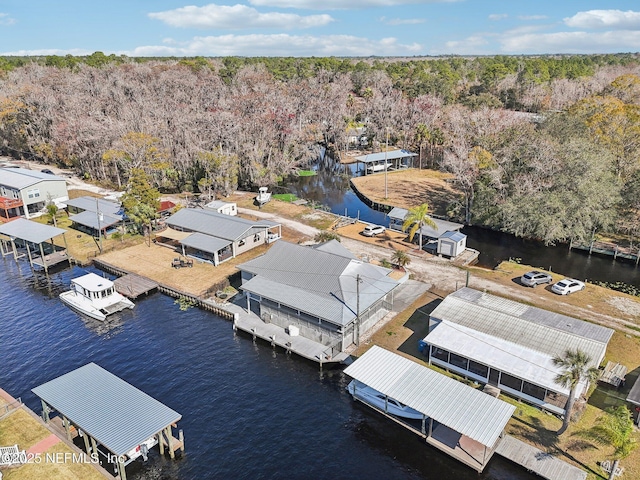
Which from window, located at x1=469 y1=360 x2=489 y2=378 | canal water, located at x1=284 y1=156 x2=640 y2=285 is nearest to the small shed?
canal water, located at x1=284 y1=156 x2=640 y2=285

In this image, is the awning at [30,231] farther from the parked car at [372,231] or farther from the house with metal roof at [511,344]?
the house with metal roof at [511,344]

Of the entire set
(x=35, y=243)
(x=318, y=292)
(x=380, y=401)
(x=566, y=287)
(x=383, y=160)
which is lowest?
(x=380, y=401)

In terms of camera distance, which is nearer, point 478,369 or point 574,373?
point 574,373

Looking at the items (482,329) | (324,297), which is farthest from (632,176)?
(324,297)

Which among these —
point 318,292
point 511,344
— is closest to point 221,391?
point 318,292

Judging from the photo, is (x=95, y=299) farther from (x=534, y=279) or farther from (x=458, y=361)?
(x=534, y=279)

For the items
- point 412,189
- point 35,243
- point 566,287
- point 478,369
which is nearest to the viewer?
point 478,369

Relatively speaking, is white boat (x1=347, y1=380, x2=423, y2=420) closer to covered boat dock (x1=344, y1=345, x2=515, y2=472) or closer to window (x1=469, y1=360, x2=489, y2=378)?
covered boat dock (x1=344, y1=345, x2=515, y2=472)
